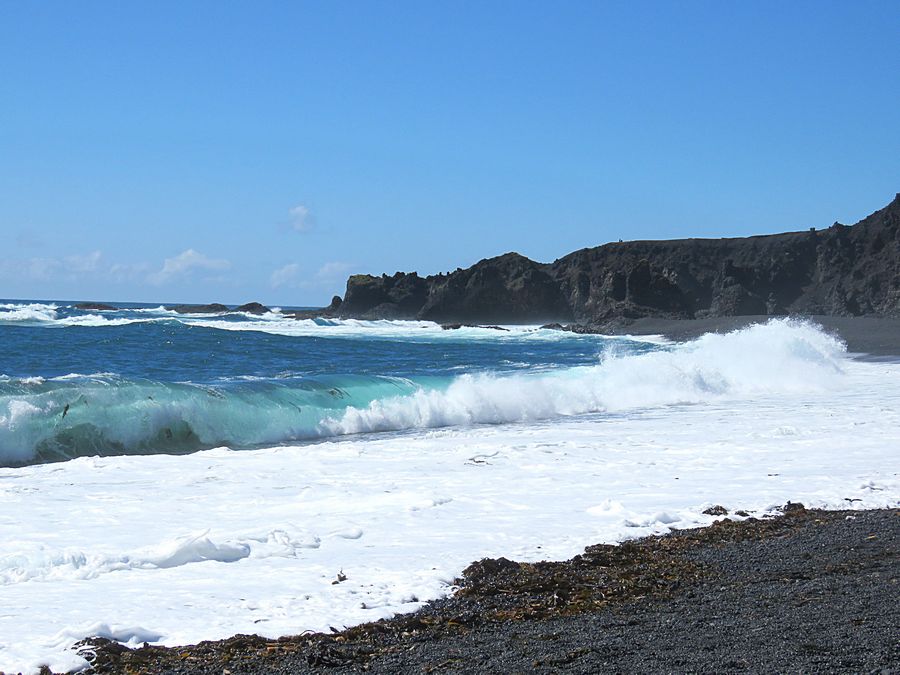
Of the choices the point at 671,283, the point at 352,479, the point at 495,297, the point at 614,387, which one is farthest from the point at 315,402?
the point at 495,297

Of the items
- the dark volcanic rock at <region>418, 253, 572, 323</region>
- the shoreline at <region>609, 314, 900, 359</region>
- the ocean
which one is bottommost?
the ocean

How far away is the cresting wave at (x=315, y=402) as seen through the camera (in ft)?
42.4

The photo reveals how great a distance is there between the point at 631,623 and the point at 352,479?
5189 millimetres

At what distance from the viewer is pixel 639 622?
454cm

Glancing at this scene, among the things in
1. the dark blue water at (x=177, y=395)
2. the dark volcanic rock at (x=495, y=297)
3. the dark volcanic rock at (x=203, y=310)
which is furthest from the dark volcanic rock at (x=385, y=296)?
the dark blue water at (x=177, y=395)

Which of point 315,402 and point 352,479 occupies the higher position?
point 315,402

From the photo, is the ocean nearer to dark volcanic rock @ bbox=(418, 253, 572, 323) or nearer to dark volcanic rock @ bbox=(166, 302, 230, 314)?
dark volcanic rock @ bbox=(418, 253, 572, 323)

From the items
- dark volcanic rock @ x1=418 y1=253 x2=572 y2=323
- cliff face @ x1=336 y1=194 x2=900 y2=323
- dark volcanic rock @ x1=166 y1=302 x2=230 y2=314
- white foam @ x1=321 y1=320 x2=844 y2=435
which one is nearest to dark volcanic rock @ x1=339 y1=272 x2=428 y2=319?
cliff face @ x1=336 y1=194 x2=900 y2=323

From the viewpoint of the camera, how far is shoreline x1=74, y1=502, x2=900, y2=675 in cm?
396

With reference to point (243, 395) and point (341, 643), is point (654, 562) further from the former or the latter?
point (243, 395)

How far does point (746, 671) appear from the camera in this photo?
3754 millimetres

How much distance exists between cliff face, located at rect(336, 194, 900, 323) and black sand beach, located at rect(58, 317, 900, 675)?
64350 millimetres

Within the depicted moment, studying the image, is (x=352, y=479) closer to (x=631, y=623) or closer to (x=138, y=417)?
(x=631, y=623)

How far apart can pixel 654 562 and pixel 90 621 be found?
351 cm
